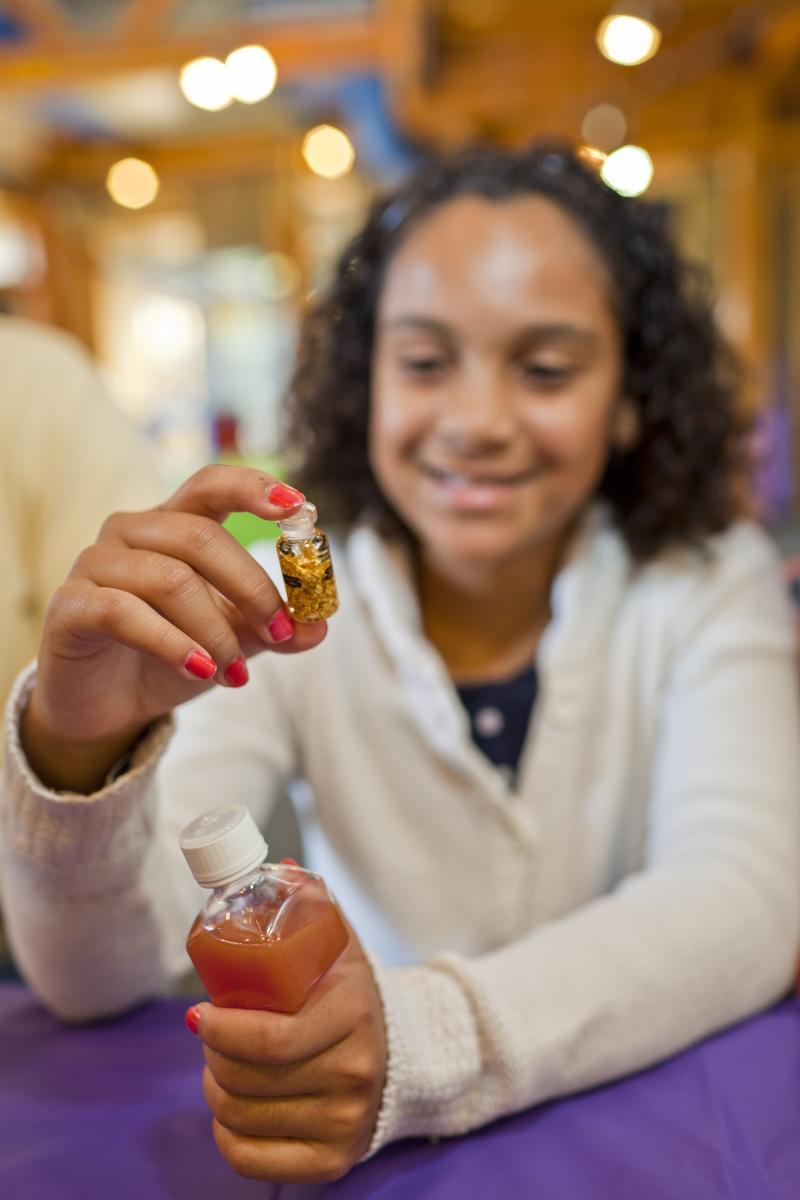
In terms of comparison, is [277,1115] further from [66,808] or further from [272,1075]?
[66,808]

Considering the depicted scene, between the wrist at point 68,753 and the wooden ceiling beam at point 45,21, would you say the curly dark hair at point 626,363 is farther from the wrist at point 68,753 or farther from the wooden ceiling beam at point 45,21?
the wooden ceiling beam at point 45,21

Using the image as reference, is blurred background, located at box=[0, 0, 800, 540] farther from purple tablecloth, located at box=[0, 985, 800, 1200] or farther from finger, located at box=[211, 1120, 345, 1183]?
finger, located at box=[211, 1120, 345, 1183]

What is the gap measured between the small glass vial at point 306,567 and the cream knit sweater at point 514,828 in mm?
162

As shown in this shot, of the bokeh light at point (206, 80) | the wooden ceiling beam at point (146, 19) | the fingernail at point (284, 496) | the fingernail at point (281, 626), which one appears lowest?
the fingernail at point (281, 626)

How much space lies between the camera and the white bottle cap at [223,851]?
42cm

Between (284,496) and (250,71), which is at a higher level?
(250,71)

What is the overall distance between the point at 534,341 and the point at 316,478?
0.35m

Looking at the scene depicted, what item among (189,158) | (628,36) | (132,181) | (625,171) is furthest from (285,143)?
(625,171)

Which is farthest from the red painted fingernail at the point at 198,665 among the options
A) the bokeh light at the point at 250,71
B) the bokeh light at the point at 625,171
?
the bokeh light at the point at 250,71

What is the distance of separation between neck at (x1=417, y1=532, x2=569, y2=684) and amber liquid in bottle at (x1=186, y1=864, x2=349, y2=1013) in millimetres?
594

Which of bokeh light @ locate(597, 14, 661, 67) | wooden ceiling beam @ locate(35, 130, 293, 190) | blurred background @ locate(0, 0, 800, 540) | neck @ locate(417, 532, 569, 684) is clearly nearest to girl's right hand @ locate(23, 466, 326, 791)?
neck @ locate(417, 532, 569, 684)

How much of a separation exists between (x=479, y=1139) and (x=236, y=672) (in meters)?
0.30

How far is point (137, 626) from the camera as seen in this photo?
49 cm

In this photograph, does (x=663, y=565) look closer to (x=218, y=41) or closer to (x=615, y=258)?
(x=615, y=258)
